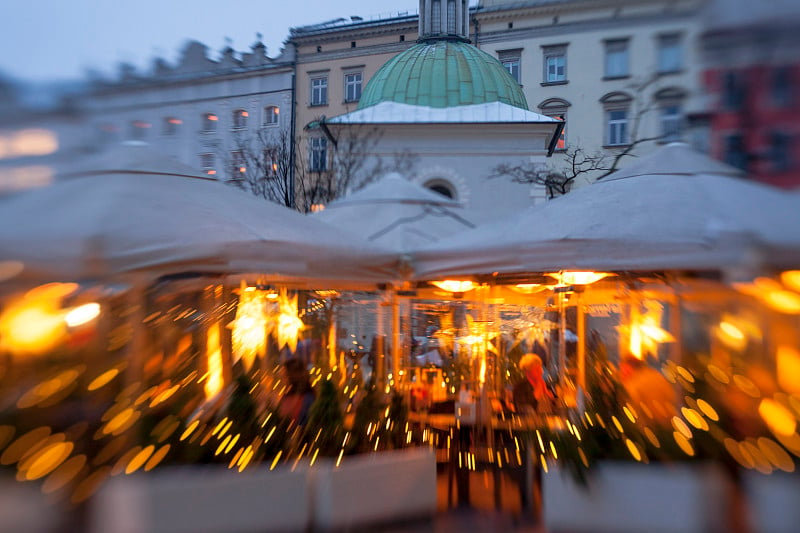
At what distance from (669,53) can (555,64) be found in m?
10.2

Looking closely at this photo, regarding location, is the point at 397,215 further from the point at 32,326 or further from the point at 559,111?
the point at 559,111

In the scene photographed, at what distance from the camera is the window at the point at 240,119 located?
30.5 ft

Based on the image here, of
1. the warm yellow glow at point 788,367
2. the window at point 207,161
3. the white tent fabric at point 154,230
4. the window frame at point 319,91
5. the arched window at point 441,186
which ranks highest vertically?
the window frame at point 319,91

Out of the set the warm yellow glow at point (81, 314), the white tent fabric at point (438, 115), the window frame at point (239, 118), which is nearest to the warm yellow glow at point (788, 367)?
the warm yellow glow at point (81, 314)

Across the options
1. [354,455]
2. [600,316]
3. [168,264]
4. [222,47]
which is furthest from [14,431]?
[600,316]

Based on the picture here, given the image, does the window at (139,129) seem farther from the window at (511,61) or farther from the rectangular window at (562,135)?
the window at (511,61)

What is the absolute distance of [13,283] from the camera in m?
3.10

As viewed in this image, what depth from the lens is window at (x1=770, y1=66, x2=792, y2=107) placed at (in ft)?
8.36

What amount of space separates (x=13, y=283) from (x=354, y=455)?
8.31 feet

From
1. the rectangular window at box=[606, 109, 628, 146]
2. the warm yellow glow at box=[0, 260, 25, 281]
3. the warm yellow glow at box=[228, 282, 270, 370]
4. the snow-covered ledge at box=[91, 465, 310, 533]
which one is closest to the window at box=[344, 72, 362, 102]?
the rectangular window at box=[606, 109, 628, 146]

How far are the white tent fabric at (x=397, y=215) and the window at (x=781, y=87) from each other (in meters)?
3.85

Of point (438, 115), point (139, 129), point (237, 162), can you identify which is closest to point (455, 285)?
point (139, 129)

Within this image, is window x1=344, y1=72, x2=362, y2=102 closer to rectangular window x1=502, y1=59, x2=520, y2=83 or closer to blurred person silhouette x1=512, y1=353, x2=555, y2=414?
rectangular window x1=502, y1=59, x2=520, y2=83

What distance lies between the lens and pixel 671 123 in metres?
5.39
